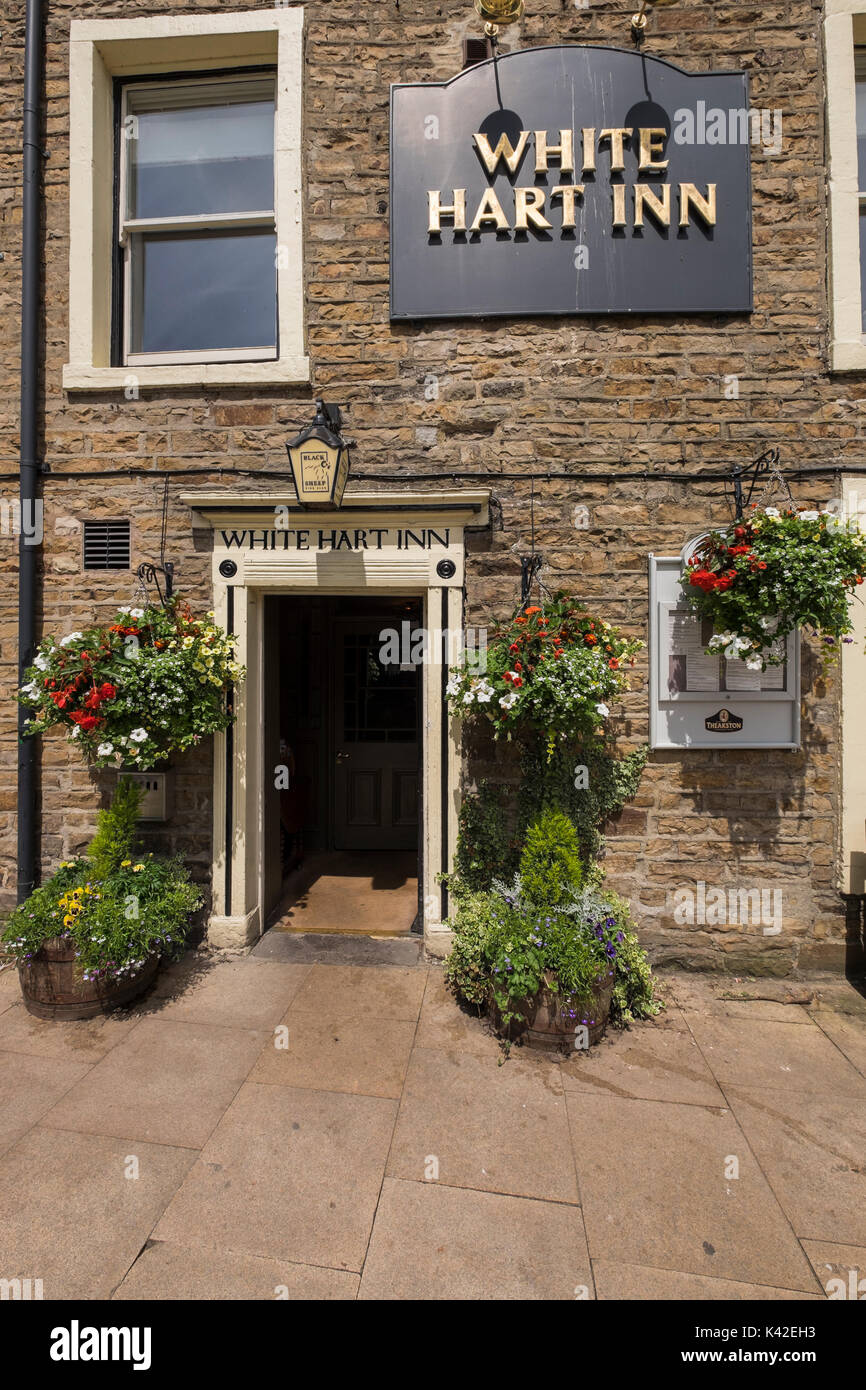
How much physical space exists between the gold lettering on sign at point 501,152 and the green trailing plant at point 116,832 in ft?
16.1

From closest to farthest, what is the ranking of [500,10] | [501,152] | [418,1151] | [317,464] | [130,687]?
[418,1151] < [130,687] < [500,10] < [317,464] < [501,152]

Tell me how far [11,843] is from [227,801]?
5.65 ft

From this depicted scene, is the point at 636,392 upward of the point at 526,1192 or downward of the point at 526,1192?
upward

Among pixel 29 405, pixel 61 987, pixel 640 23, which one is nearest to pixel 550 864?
pixel 61 987

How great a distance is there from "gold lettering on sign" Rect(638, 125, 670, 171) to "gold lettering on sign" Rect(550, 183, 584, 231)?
464 mm

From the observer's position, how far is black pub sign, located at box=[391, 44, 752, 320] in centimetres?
418

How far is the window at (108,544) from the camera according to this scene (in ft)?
14.7

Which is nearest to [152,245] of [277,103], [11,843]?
[277,103]

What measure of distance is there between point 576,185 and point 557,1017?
17.6ft

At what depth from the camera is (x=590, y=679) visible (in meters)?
3.50

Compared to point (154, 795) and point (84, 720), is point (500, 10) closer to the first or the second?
point (84, 720)

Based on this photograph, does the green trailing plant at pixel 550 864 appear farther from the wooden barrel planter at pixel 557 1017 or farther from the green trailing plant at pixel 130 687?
the green trailing plant at pixel 130 687

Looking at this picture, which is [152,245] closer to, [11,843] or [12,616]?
Result: [12,616]

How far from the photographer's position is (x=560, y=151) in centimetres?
421
